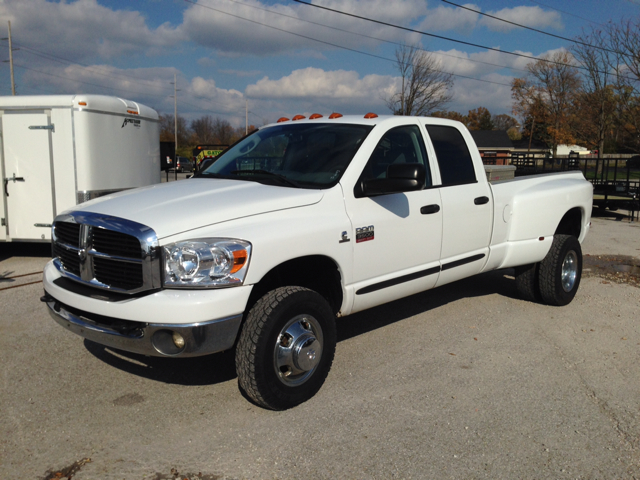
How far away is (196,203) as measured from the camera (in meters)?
3.73

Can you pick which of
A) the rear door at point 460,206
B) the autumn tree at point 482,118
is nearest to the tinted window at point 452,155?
the rear door at point 460,206

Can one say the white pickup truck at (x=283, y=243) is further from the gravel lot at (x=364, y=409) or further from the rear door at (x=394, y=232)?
the gravel lot at (x=364, y=409)

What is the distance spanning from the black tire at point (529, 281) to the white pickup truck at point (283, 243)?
0.75m

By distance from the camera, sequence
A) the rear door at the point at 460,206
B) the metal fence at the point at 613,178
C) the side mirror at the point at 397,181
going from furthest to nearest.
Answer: the metal fence at the point at 613,178
the rear door at the point at 460,206
the side mirror at the point at 397,181

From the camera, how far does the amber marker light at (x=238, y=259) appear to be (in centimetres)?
339

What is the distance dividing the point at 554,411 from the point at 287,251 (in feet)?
7.04

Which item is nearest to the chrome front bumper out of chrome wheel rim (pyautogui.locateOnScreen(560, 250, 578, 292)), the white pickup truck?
the white pickup truck

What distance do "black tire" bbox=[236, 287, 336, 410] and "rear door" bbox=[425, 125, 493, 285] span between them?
5.22 feet

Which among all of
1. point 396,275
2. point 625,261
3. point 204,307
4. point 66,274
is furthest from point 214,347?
point 625,261

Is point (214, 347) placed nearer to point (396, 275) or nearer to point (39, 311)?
point (396, 275)

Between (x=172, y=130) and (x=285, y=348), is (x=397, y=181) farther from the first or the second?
(x=172, y=130)

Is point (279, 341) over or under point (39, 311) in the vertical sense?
over

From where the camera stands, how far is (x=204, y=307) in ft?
10.7

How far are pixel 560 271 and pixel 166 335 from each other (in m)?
4.57
